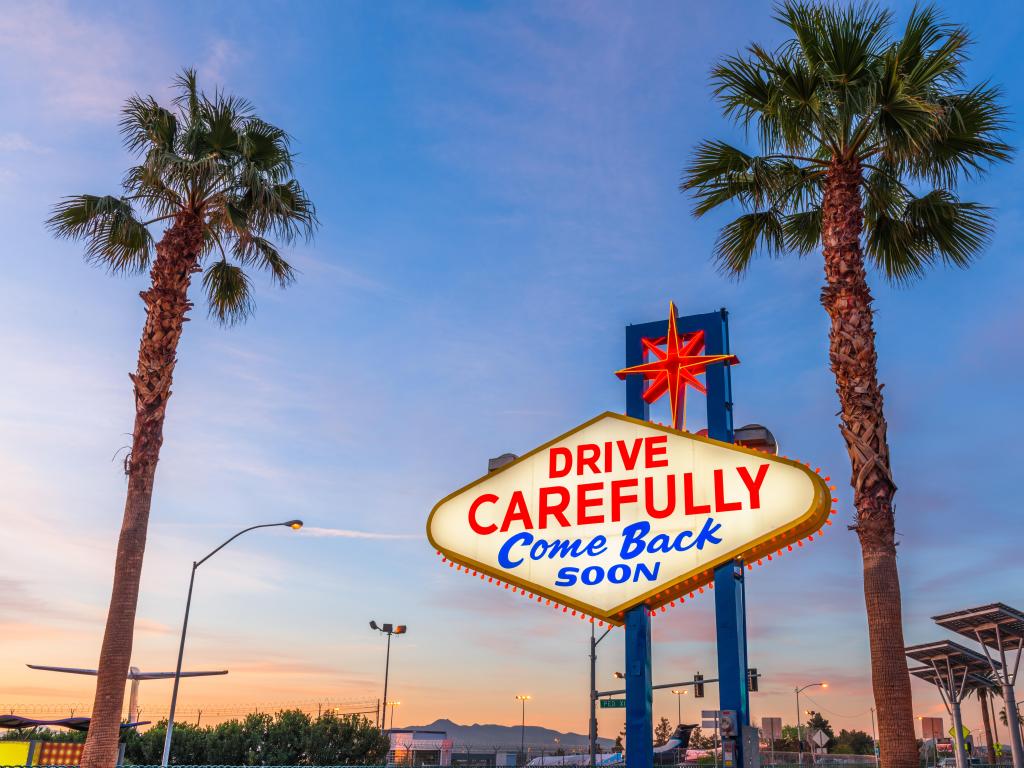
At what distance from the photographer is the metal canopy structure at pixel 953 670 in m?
42.1

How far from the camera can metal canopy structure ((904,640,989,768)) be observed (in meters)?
42.1

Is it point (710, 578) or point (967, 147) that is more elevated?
point (967, 147)

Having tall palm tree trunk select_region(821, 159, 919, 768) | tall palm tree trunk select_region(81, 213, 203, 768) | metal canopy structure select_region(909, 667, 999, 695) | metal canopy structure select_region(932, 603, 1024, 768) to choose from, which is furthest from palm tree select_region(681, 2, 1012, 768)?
metal canopy structure select_region(909, 667, 999, 695)

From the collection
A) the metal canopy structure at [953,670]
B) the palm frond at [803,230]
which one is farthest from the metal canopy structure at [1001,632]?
the palm frond at [803,230]

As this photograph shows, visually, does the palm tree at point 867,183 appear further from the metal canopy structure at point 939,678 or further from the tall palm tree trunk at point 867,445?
the metal canopy structure at point 939,678

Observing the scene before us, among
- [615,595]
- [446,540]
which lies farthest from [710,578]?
[446,540]

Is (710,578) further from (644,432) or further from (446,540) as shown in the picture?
(446,540)

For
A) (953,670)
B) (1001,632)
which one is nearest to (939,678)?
(953,670)

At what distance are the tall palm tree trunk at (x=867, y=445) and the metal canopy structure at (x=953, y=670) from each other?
3132 cm

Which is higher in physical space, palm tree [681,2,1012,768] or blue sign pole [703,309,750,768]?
palm tree [681,2,1012,768]

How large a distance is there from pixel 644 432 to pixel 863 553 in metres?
4.23

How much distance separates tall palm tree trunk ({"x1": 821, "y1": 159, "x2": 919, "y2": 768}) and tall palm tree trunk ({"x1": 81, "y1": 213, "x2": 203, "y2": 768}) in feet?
40.5

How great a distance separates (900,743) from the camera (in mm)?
11344

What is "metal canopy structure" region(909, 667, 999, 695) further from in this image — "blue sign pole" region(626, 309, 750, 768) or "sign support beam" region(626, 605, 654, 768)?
"sign support beam" region(626, 605, 654, 768)
